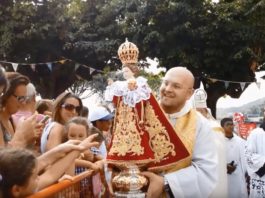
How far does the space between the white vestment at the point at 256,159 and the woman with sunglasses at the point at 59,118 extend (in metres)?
3.36

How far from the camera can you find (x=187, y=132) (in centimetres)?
385

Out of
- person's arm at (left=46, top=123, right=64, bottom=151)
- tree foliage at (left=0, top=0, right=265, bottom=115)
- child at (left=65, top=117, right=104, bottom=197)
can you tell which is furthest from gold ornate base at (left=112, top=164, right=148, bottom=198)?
tree foliage at (left=0, top=0, right=265, bottom=115)

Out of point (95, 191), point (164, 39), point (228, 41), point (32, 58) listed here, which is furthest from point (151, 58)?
point (95, 191)

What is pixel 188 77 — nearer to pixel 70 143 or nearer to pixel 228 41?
pixel 70 143

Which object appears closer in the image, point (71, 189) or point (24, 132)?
point (24, 132)

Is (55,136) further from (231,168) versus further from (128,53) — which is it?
(231,168)

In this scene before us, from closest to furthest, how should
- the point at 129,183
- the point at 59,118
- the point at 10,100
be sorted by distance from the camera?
1. the point at 129,183
2. the point at 10,100
3. the point at 59,118

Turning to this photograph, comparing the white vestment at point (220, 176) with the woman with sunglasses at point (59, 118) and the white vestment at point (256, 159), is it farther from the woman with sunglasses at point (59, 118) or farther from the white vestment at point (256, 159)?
the white vestment at point (256, 159)

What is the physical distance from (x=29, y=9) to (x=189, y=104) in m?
21.6

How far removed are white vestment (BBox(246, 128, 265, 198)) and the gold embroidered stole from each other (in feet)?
12.4

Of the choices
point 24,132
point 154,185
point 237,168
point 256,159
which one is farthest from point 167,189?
point 256,159

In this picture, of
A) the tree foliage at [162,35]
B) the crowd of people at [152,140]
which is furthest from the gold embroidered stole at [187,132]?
the tree foliage at [162,35]

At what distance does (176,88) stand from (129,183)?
0.81 metres

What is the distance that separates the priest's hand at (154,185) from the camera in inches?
139
